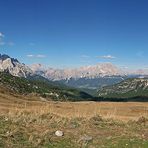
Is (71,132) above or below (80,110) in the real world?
above

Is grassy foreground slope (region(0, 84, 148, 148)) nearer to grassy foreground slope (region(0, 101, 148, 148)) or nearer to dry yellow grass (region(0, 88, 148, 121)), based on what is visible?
grassy foreground slope (region(0, 101, 148, 148))

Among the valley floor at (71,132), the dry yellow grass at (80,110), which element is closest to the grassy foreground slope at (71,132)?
the valley floor at (71,132)

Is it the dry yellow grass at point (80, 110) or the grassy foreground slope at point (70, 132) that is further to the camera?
the dry yellow grass at point (80, 110)

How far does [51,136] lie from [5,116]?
476 centimetres

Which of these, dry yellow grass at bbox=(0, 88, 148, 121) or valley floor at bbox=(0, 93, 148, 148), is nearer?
valley floor at bbox=(0, 93, 148, 148)

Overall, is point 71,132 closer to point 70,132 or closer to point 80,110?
point 70,132

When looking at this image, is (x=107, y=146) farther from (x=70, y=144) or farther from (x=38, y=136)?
(x=38, y=136)

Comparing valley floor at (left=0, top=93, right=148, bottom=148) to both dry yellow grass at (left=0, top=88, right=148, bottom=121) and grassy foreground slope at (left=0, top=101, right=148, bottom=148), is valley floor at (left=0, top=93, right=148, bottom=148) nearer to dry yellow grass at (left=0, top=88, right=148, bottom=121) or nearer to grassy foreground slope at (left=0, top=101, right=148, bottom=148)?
grassy foreground slope at (left=0, top=101, right=148, bottom=148)

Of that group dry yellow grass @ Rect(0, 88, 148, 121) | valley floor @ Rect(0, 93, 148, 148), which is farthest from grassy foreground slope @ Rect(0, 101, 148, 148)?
dry yellow grass @ Rect(0, 88, 148, 121)

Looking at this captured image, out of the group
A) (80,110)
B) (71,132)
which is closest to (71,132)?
(71,132)

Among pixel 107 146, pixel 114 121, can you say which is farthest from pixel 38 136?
pixel 114 121

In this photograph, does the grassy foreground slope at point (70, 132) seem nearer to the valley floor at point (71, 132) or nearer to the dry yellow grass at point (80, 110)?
the valley floor at point (71, 132)

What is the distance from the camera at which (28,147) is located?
14.5m

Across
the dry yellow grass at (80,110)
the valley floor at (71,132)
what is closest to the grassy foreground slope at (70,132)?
the valley floor at (71,132)
